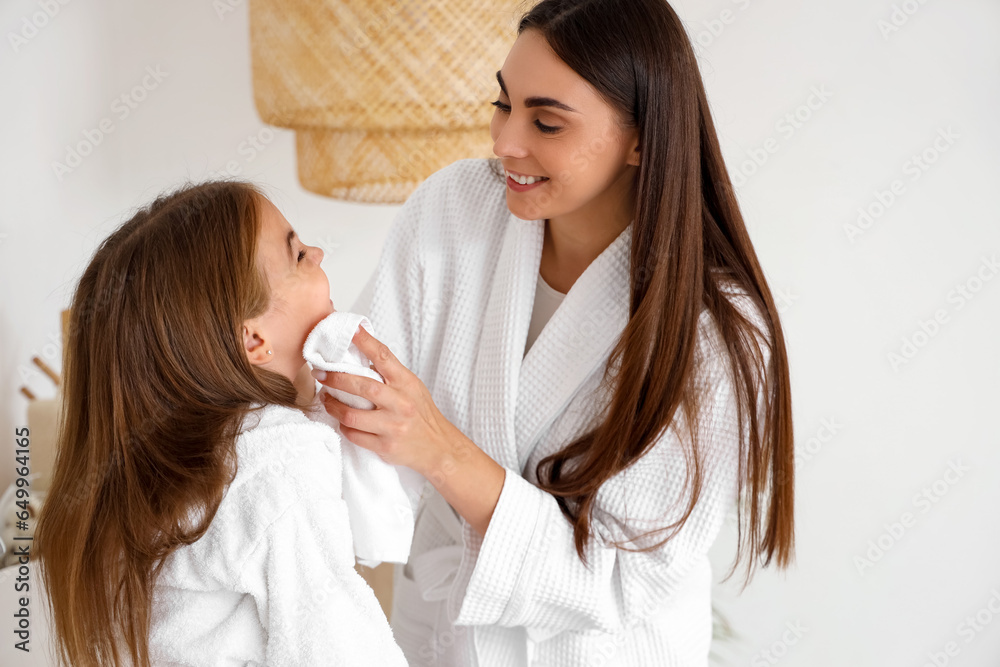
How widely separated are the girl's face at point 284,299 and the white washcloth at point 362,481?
3cm

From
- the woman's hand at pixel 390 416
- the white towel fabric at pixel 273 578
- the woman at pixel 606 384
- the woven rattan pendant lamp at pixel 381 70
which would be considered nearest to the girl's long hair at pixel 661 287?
the woman at pixel 606 384

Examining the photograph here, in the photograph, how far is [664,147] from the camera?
3.63 ft

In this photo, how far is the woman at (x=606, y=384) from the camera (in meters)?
1.08

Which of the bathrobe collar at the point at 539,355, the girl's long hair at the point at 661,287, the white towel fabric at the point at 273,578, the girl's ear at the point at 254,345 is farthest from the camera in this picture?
the bathrobe collar at the point at 539,355

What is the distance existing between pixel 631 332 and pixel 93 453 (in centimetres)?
69

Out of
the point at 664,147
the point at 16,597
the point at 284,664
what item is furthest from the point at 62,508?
the point at 664,147

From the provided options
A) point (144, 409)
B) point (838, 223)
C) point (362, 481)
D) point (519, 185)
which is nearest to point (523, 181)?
point (519, 185)

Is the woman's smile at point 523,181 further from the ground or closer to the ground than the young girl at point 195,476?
further from the ground

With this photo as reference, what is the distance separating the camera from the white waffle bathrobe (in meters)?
1.11

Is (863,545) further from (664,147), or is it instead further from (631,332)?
(664,147)

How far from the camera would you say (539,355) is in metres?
1.21

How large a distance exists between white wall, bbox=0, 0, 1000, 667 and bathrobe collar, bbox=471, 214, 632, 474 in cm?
73

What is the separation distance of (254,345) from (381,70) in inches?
19.3

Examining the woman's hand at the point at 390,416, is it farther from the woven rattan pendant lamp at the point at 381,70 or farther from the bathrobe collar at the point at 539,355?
the woven rattan pendant lamp at the point at 381,70
